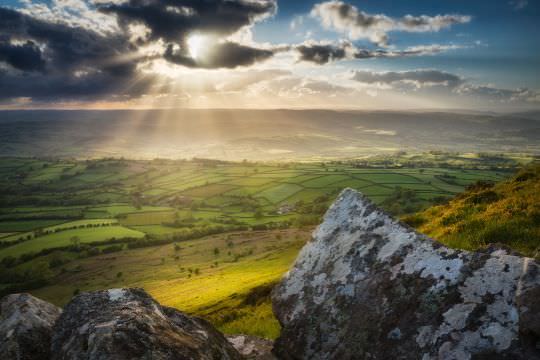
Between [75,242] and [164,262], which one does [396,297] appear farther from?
[75,242]

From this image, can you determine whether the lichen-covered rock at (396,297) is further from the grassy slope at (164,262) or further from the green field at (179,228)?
the grassy slope at (164,262)

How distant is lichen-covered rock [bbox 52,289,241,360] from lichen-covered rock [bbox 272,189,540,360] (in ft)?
7.32

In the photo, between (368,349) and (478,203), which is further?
(478,203)

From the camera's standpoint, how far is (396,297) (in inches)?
278

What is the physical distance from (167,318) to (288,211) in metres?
135

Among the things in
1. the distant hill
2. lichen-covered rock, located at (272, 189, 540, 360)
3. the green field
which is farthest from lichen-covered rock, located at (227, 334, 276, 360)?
the green field

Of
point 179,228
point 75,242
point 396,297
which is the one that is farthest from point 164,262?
point 396,297

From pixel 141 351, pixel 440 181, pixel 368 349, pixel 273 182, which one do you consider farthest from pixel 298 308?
pixel 273 182

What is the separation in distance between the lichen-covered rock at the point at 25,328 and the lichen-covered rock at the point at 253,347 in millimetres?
4802

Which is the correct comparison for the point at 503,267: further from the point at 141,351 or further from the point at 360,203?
the point at 141,351

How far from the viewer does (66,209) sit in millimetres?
169750

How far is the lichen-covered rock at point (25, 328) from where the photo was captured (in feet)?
24.0

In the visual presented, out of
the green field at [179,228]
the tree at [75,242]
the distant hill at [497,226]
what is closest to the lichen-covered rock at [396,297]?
the distant hill at [497,226]

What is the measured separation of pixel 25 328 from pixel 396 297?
326 inches
